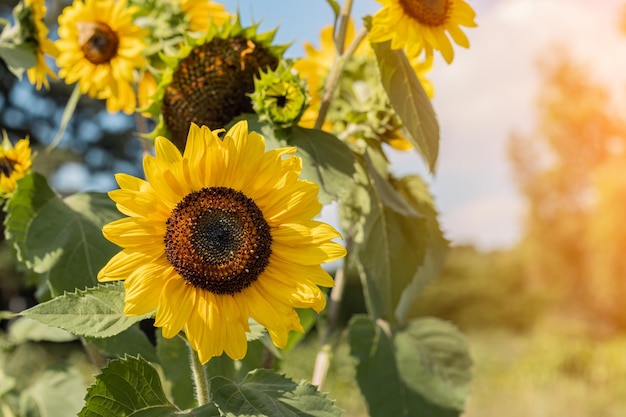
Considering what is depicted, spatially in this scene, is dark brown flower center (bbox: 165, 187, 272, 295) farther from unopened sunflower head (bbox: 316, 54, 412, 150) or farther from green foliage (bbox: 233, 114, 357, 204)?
unopened sunflower head (bbox: 316, 54, 412, 150)

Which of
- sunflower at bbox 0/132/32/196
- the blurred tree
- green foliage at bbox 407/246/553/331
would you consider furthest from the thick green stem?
the blurred tree

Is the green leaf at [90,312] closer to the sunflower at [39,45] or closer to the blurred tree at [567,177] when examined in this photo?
the sunflower at [39,45]

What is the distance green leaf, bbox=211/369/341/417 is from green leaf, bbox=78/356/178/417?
0.04 meters

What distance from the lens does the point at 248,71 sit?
2.11ft

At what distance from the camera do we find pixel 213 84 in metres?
0.63

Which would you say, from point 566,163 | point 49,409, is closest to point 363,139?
point 49,409

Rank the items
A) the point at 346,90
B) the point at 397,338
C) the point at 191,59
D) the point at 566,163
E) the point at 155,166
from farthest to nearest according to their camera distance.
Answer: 1. the point at 566,163
2. the point at 397,338
3. the point at 346,90
4. the point at 191,59
5. the point at 155,166

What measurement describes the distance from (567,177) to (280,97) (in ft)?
37.7

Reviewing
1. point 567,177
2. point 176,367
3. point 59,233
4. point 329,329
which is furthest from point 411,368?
point 567,177

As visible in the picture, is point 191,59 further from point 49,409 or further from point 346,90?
point 49,409

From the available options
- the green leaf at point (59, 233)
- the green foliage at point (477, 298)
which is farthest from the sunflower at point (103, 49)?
the green foliage at point (477, 298)

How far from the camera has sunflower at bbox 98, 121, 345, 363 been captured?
474 mm

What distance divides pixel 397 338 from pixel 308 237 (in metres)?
0.44

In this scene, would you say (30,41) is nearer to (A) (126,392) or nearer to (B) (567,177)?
(A) (126,392)
